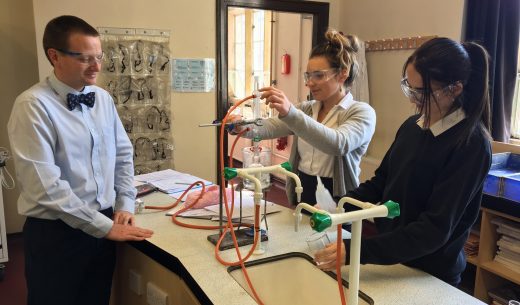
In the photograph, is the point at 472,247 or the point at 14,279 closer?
the point at 472,247

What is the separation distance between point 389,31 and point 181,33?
1.82m

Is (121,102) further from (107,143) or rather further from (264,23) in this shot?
(264,23)

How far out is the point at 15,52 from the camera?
331cm

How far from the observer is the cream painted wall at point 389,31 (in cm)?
333

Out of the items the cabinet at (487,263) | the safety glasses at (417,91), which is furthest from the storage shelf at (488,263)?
the safety glasses at (417,91)

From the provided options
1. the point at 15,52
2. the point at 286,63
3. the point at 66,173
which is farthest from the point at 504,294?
the point at 15,52

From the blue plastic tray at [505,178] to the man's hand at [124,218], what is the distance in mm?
1806

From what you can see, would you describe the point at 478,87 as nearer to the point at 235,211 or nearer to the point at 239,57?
the point at 235,211

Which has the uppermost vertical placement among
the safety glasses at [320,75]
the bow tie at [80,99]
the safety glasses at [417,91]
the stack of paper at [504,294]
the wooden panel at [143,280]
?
the safety glasses at [320,75]

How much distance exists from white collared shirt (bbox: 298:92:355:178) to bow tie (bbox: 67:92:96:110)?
35.2 inches

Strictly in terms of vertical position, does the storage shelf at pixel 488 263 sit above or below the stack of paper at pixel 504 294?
above

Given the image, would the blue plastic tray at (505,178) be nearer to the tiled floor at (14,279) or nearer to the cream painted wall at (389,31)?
the cream painted wall at (389,31)

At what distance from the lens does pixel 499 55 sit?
287 cm

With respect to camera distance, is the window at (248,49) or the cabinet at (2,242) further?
the window at (248,49)
